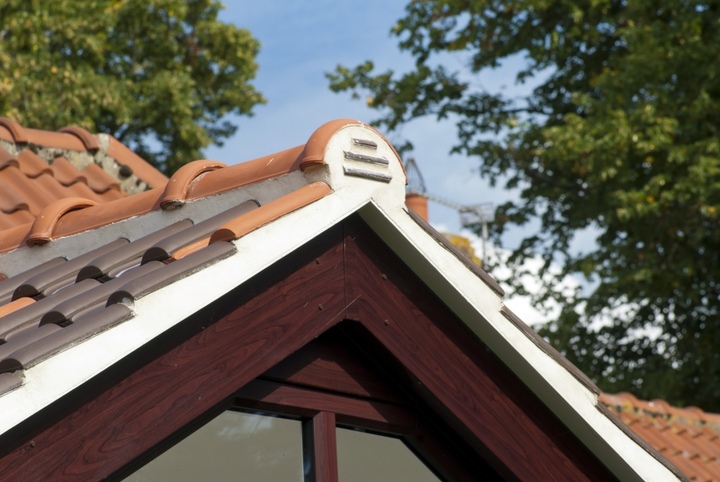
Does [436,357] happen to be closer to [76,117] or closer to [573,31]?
[573,31]

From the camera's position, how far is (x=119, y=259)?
307 cm

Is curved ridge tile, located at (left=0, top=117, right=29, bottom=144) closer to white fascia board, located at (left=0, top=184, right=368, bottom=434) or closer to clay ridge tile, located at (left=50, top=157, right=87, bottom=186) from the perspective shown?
clay ridge tile, located at (left=50, top=157, right=87, bottom=186)

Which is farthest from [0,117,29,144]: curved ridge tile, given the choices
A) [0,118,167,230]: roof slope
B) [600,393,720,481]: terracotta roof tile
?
[600,393,720,481]: terracotta roof tile

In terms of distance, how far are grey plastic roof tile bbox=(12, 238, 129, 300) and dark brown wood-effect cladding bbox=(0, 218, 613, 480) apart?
478 millimetres

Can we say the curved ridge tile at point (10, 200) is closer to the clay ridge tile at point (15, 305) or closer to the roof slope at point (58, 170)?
→ the roof slope at point (58, 170)

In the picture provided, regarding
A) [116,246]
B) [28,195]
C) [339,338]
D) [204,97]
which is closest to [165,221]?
[116,246]

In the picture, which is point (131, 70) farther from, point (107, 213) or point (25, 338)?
point (25, 338)

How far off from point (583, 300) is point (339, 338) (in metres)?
12.8

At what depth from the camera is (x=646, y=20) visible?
15.1m

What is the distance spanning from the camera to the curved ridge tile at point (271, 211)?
2.82 m

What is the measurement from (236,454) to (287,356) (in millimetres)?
295

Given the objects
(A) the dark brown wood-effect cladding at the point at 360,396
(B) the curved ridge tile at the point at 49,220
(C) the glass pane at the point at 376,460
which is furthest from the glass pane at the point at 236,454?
(B) the curved ridge tile at the point at 49,220

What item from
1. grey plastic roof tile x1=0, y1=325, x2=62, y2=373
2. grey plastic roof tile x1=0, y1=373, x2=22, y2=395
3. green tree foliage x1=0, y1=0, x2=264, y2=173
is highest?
green tree foliage x1=0, y1=0, x2=264, y2=173

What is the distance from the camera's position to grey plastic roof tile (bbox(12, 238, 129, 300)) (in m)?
3.15
